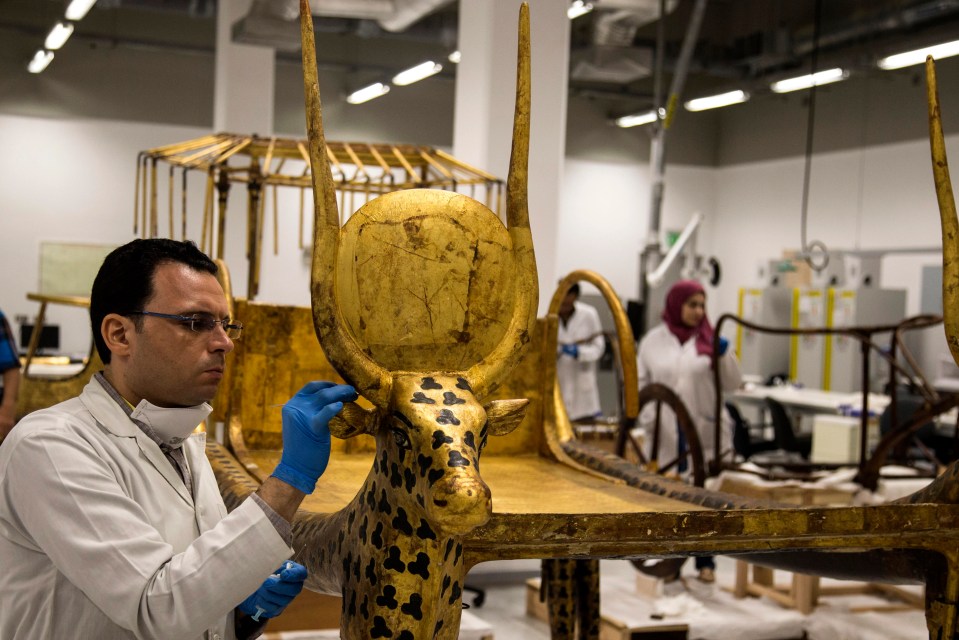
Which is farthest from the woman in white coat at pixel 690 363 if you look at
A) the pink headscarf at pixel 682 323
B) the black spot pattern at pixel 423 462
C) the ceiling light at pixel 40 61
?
the ceiling light at pixel 40 61

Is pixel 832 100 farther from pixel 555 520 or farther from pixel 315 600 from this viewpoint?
pixel 555 520

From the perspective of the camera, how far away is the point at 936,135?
6.94 feet

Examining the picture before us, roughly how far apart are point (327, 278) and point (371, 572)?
0.48m

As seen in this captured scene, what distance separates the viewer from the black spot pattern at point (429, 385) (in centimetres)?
165

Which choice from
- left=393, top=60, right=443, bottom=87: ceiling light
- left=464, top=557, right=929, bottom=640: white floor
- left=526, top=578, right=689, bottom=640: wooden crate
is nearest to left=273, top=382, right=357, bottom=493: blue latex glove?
left=526, top=578, right=689, bottom=640: wooden crate

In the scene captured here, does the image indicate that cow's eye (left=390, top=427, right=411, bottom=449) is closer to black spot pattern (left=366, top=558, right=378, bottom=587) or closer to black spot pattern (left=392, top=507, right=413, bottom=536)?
black spot pattern (left=392, top=507, right=413, bottom=536)

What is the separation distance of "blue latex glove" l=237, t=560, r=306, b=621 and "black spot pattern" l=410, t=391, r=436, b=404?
40 cm

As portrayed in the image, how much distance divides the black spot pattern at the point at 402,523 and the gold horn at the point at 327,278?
0.56 ft

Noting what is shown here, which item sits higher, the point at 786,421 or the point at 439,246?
the point at 439,246

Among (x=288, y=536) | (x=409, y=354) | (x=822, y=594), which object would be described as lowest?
(x=822, y=594)

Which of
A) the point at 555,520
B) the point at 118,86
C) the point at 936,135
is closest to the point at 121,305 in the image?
the point at 555,520

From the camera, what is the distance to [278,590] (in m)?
1.79

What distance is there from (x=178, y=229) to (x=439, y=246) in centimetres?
1139

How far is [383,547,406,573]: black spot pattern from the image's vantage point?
5.54ft
